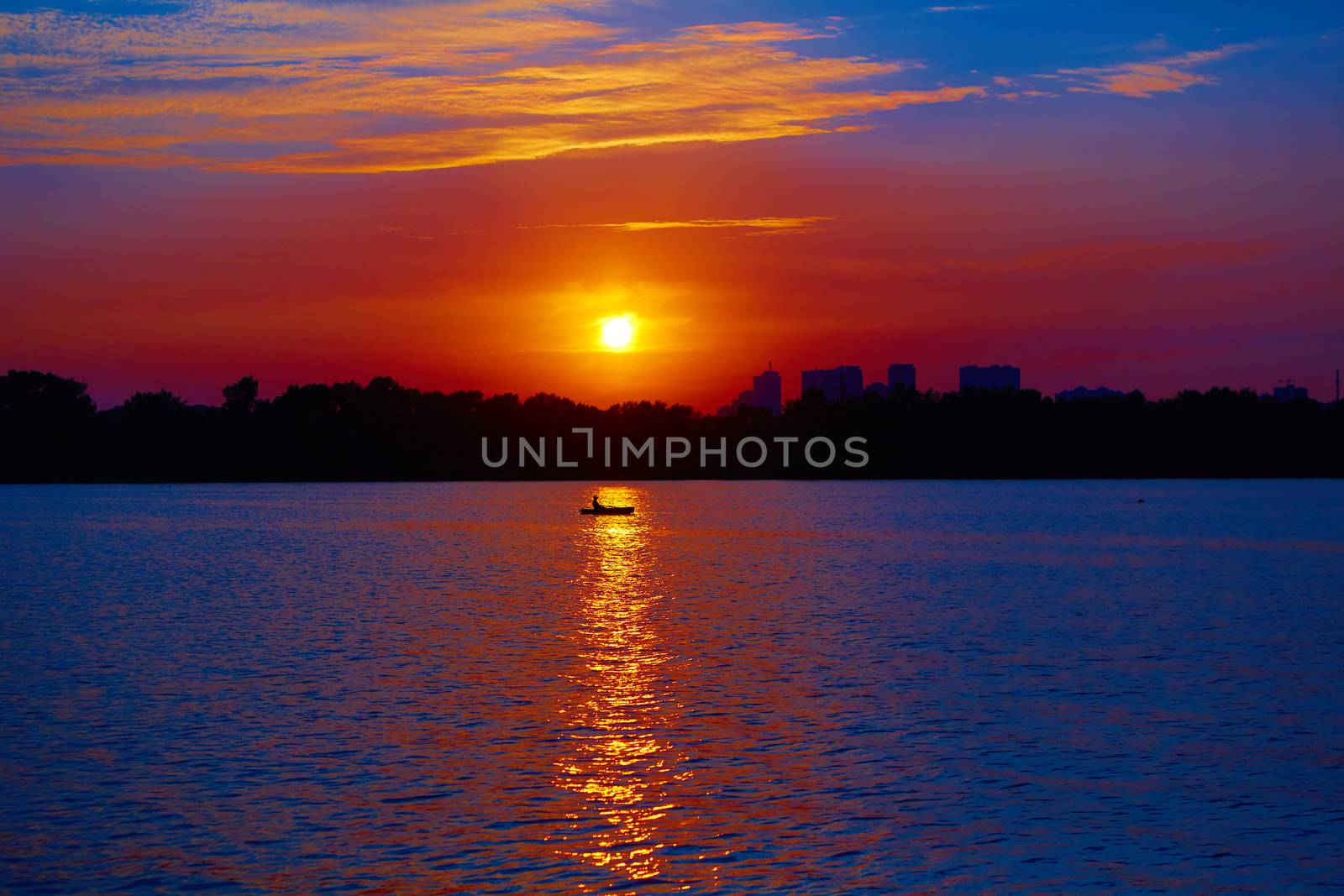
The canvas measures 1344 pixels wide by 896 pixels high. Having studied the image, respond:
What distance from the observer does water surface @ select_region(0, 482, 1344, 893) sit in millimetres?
14133

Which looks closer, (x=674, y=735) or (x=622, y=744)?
(x=622, y=744)

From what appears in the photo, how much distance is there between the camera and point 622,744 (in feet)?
65.5

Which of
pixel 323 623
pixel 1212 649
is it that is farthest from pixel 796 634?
pixel 323 623

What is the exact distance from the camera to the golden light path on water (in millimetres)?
14703

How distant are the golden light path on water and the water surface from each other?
0.24 ft

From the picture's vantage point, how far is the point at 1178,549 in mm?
70250

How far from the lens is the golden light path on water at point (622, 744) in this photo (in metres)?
14.7

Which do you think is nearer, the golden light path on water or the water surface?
the water surface

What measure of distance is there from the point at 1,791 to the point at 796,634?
19.7 meters

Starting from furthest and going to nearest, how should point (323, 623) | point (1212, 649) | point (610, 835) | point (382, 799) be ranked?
point (323, 623), point (1212, 649), point (382, 799), point (610, 835)

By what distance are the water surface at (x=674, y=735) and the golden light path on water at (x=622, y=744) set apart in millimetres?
72

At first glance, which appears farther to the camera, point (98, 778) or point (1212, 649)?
point (1212, 649)

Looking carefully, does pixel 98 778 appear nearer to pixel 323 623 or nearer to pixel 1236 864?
pixel 1236 864

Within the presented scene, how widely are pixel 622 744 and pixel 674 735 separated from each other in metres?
0.97
